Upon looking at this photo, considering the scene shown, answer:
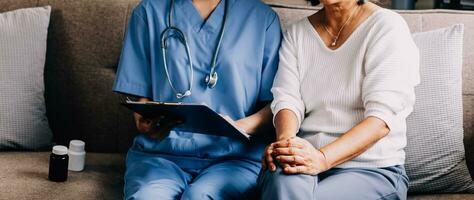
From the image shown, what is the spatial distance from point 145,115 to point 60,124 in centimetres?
57

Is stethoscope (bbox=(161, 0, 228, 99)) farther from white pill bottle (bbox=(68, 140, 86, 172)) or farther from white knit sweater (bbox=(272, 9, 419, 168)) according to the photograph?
white pill bottle (bbox=(68, 140, 86, 172))

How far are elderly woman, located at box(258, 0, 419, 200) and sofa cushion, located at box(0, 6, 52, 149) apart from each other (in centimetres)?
73

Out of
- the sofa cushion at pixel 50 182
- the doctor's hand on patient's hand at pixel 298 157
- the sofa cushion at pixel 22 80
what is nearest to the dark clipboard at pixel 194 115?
the doctor's hand on patient's hand at pixel 298 157

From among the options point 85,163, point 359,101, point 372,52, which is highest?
point 372,52

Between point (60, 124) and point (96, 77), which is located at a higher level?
point (96, 77)

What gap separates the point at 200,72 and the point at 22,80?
0.56 m

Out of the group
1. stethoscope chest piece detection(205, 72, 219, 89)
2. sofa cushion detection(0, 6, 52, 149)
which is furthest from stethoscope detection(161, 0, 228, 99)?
sofa cushion detection(0, 6, 52, 149)

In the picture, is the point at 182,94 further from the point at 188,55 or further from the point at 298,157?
the point at 298,157

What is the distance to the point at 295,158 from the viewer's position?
5.47 ft

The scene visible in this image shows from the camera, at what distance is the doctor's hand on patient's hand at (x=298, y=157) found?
1665mm

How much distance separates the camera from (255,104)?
203 centimetres

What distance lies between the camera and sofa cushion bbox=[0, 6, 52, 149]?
7.12 feet

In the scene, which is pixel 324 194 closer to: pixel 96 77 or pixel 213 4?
pixel 213 4

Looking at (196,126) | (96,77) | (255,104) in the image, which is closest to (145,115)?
(196,126)
